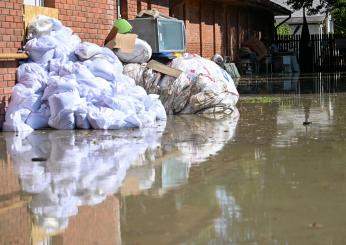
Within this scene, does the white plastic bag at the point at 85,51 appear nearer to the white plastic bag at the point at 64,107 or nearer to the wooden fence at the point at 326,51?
the white plastic bag at the point at 64,107

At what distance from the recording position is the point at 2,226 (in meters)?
4.14

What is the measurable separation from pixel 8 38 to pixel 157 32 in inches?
168

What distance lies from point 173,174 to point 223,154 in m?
1.11

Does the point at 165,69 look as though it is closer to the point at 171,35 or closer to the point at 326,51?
the point at 171,35

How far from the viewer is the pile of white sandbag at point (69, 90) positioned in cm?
866

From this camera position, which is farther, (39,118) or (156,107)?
(156,107)

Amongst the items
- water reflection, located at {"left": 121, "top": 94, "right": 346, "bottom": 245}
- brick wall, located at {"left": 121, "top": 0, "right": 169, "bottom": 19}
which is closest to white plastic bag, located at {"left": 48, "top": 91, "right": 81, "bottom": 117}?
water reflection, located at {"left": 121, "top": 94, "right": 346, "bottom": 245}

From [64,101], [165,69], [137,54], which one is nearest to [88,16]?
[137,54]

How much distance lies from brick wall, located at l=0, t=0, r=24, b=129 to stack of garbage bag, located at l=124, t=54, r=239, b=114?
2316mm

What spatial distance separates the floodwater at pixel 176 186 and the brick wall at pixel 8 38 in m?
0.86

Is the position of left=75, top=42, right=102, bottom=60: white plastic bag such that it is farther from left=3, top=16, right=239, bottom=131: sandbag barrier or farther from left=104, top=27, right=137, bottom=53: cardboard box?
left=104, top=27, right=137, bottom=53: cardboard box

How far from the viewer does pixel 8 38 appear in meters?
9.12

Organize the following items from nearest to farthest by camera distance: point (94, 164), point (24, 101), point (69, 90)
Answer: point (94, 164), point (69, 90), point (24, 101)

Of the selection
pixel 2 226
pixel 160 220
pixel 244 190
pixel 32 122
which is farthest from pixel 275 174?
pixel 32 122
